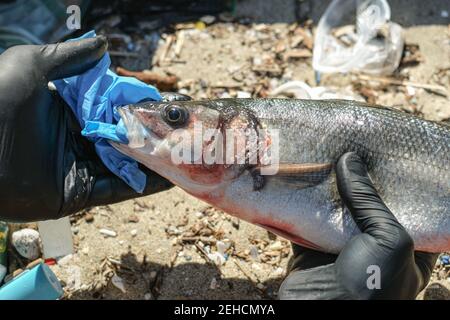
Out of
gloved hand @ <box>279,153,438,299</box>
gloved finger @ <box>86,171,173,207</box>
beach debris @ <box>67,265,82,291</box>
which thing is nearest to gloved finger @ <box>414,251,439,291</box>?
gloved hand @ <box>279,153,438,299</box>

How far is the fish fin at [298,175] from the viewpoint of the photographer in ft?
11.4

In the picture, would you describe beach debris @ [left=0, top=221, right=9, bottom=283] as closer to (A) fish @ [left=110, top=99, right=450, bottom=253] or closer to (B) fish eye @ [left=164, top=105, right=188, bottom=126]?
(A) fish @ [left=110, top=99, right=450, bottom=253]

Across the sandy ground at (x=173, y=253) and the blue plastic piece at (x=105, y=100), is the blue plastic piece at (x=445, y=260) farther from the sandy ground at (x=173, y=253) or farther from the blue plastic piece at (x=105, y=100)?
the blue plastic piece at (x=105, y=100)

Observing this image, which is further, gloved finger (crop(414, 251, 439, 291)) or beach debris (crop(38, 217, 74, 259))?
beach debris (crop(38, 217, 74, 259))

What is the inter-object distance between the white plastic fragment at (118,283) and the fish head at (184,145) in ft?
4.10

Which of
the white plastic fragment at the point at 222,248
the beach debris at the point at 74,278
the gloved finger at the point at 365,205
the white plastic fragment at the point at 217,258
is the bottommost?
the beach debris at the point at 74,278

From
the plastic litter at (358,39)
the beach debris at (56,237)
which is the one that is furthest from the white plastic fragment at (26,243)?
the plastic litter at (358,39)

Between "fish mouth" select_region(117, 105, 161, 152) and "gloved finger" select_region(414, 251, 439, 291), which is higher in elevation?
"fish mouth" select_region(117, 105, 161, 152)

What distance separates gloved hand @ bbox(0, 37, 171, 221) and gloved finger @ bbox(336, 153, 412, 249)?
51.4 inches

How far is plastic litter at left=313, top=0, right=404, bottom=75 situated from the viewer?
18.9 ft

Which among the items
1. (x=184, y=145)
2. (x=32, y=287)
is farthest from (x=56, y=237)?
(x=184, y=145)

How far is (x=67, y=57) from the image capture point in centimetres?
381

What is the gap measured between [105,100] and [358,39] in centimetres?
312

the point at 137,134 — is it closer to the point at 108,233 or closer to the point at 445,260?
the point at 108,233
